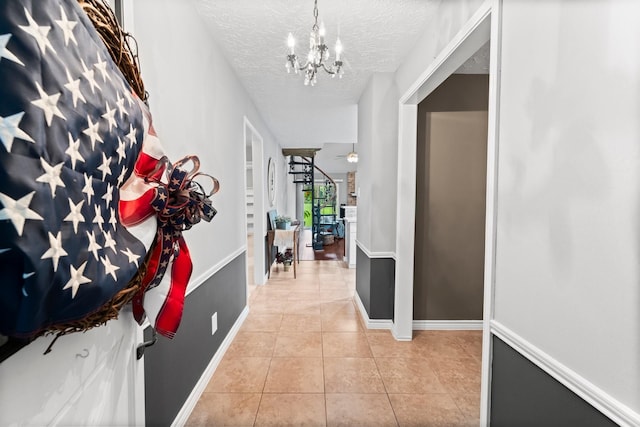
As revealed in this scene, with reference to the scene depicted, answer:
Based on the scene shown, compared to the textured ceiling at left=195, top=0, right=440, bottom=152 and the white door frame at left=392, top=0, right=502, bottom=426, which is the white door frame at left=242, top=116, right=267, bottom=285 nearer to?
the textured ceiling at left=195, top=0, right=440, bottom=152

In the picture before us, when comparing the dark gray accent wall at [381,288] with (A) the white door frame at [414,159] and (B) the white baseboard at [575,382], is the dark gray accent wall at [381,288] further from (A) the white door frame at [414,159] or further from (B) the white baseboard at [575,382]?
(B) the white baseboard at [575,382]

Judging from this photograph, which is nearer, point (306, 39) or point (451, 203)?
point (306, 39)

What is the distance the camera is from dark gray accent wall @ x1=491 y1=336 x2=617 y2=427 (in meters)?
0.77

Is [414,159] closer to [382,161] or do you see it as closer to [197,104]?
[382,161]

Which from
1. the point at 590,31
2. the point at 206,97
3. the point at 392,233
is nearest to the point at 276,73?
the point at 206,97

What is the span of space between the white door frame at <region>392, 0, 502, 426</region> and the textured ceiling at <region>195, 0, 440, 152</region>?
0.35 meters

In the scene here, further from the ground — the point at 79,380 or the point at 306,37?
the point at 306,37

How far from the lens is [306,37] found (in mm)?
1926

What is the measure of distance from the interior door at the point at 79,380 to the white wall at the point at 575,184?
133cm

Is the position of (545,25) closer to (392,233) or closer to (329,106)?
(392,233)

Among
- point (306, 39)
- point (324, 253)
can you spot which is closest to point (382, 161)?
point (306, 39)

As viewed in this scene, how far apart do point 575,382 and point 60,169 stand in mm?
1239

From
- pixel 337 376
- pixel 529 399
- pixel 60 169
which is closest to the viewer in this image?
pixel 60 169

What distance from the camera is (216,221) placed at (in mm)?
1942
